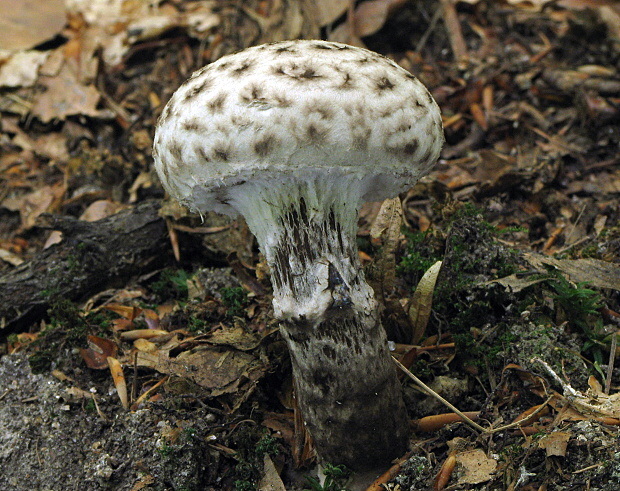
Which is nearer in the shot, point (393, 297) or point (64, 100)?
point (393, 297)

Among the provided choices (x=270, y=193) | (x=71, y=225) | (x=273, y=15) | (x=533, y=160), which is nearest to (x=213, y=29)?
(x=273, y=15)

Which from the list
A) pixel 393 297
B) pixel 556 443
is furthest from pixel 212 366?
pixel 556 443

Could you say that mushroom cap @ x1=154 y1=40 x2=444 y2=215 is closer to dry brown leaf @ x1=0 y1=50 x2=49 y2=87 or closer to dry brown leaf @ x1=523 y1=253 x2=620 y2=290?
dry brown leaf @ x1=523 y1=253 x2=620 y2=290

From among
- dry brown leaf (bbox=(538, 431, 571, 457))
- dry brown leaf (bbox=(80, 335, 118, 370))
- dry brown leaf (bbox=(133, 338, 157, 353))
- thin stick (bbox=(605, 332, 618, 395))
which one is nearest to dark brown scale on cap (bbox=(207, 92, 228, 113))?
dry brown leaf (bbox=(133, 338, 157, 353))

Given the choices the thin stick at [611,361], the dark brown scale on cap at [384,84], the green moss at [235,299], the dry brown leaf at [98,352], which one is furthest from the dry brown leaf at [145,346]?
the thin stick at [611,361]

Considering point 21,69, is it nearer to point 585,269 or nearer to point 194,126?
point 194,126

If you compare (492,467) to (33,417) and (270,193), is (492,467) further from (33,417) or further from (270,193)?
(33,417)
